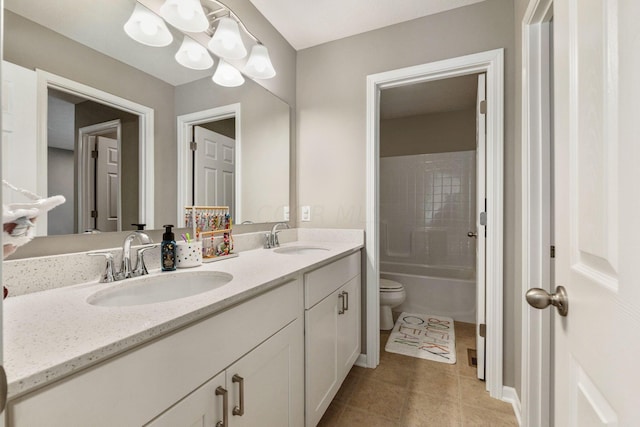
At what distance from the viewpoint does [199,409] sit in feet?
2.39

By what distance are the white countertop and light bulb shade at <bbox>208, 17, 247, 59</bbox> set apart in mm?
1209

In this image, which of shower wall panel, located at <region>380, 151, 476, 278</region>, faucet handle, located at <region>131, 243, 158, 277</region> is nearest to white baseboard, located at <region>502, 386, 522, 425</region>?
shower wall panel, located at <region>380, 151, 476, 278</region>

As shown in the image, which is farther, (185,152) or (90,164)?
(185,152)

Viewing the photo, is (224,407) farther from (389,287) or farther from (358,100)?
(389,287)

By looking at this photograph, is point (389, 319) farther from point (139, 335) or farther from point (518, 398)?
point (139, 335)

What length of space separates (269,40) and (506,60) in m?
1.45

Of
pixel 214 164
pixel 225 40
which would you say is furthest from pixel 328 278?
pixel 225 40

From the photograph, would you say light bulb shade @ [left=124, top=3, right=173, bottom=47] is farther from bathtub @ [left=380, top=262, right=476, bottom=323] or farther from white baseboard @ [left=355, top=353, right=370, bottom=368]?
bathtub @ [left=380, top=262, right=476, bottom=323]

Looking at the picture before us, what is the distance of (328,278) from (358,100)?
1.26 metres

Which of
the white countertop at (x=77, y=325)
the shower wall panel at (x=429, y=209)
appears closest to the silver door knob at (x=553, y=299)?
the white countertop at (x=77, y=325)

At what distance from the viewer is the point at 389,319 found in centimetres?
262

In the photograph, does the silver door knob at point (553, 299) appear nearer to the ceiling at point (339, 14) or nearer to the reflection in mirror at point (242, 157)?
the reflection in mirror at point (242, 157)
